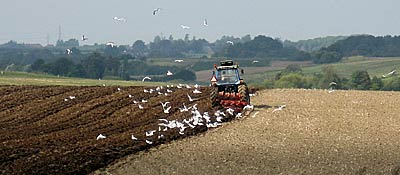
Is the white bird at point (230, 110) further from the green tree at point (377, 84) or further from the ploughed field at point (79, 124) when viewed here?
the green tree at point (377, 84)

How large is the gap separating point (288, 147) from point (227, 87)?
1035 centimetres

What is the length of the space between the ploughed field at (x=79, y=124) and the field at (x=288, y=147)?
92cm

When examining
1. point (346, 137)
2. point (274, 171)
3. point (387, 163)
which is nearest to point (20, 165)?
point (274, 171)

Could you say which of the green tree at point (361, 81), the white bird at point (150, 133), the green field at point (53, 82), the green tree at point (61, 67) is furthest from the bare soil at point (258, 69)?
the white bird at point (150, 133)

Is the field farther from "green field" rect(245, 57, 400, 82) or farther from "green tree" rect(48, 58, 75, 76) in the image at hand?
"green field" rect(245, 57, 400, 82)

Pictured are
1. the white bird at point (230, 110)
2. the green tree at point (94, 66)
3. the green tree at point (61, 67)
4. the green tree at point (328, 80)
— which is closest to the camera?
the white bird at point (230, 110)

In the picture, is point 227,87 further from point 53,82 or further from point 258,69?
point 258,69

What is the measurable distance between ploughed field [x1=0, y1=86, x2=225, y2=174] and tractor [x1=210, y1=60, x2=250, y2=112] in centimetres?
72

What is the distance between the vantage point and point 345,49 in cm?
12362

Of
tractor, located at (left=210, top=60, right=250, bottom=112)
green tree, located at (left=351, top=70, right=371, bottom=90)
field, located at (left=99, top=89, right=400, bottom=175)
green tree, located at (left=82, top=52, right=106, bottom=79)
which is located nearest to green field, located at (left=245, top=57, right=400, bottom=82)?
green tree, located at (left=351, top=70, right=371, bottom=90)

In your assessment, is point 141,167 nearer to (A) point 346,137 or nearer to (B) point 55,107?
(A) point 346,137

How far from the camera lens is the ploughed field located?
54.4 ft

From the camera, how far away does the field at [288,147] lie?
15969 millimetres

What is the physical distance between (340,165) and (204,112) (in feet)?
39.1
